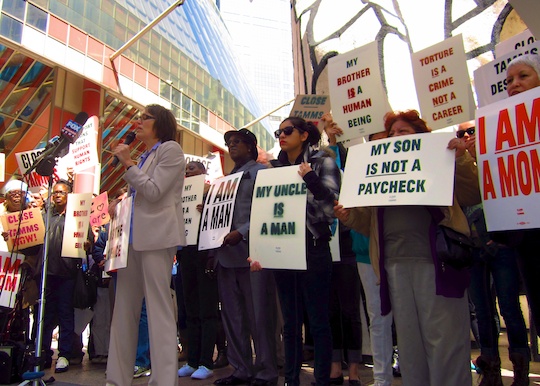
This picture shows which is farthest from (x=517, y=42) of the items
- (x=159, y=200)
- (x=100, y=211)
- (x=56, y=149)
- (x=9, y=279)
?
(x=100, y=211)

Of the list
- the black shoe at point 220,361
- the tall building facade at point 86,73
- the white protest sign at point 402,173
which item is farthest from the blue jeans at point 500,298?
the tall building facade at point 86,73

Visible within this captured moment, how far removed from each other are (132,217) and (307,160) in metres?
1.34

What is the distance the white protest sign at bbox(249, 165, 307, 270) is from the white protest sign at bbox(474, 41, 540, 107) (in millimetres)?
1485

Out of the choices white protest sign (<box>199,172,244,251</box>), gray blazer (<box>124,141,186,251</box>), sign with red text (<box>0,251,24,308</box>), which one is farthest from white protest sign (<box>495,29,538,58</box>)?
sign with red text (<box>0,251,24,308</box>)

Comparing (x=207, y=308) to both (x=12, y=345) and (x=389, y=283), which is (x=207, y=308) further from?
(x=389, y=283)

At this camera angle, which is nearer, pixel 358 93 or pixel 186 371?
pixel 358 93

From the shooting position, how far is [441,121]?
153 inches

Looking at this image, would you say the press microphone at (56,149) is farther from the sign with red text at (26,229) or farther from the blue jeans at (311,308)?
the blue jeans at (311,308)

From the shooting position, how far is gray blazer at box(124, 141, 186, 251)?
3324mm

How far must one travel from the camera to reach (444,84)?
12.9 feet

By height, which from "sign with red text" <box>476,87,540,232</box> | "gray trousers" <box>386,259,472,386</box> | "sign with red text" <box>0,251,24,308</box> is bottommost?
"gray trousers" <box>386,259,472,386</box>

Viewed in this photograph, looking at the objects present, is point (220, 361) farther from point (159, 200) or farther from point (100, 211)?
point (100, 211)

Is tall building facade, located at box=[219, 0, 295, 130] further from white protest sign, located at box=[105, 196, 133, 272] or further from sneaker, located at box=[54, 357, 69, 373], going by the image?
white protest sign, located at box=[105, 196, 133, 272]

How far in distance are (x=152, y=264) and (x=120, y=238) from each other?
1.12 ft
